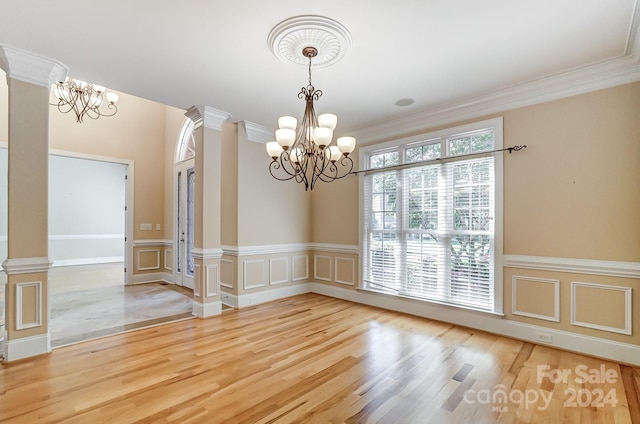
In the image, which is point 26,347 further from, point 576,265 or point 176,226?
point 576,265

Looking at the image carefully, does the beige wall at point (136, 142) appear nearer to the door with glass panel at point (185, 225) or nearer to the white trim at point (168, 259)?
the white trim at point (168, 259)

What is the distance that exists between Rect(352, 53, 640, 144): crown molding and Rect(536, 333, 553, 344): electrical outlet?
259cm

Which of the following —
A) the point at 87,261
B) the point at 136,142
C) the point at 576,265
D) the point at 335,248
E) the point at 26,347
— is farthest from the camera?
the point at 87,261

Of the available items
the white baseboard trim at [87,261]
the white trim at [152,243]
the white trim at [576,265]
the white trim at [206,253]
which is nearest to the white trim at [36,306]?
the white trim at [206,253]

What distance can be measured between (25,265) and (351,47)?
369 centimetres

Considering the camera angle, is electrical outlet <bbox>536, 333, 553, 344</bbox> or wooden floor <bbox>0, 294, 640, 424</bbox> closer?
wooden floor <bbox>0, 294, 640, 424</bbox>

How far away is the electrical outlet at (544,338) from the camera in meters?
3.16

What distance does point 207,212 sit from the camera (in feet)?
13.7

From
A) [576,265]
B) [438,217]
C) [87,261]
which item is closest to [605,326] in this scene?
[576,265]

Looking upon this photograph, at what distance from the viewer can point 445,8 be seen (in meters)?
2.14

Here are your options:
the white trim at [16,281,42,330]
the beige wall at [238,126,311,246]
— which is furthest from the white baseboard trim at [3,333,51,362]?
the beige wall at [238,126,311,246]

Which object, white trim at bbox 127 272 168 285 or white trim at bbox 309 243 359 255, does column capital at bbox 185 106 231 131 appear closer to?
white trim at bbox 309 243 359 255

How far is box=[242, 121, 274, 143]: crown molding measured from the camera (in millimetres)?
4719

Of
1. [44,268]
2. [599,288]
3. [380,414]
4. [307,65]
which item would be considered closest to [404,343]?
[380,414]
